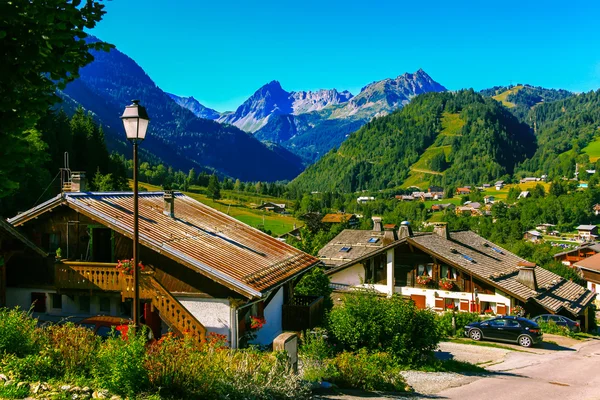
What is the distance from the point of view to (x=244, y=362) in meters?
9.16

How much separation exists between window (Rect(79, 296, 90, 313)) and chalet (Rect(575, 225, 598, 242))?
19555 cm

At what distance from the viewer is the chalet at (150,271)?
15.7 m

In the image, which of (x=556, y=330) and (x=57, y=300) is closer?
(x=57, y=300)

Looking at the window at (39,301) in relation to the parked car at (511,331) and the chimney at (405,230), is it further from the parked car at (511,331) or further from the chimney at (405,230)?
the chimney at (405,230)

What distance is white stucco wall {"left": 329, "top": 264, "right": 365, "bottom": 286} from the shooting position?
127ft

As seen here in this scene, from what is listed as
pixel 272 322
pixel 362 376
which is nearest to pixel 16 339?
pixel 362 376

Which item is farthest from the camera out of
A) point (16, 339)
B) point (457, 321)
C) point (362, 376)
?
point (457, 321)

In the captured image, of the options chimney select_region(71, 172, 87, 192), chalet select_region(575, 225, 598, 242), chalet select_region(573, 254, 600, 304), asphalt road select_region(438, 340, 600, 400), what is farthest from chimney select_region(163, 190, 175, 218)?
chalet select_region(575, 225, 598, 242)

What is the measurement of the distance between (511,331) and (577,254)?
10109 cm

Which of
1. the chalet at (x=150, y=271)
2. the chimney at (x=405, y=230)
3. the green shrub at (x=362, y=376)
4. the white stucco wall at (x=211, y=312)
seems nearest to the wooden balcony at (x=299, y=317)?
the chalet at (x=150, y=271)

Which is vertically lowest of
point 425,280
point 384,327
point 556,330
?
point 556,330

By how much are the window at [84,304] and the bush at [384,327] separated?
335 inches

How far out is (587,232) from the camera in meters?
184

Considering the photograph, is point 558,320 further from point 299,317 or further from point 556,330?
point 299,317
